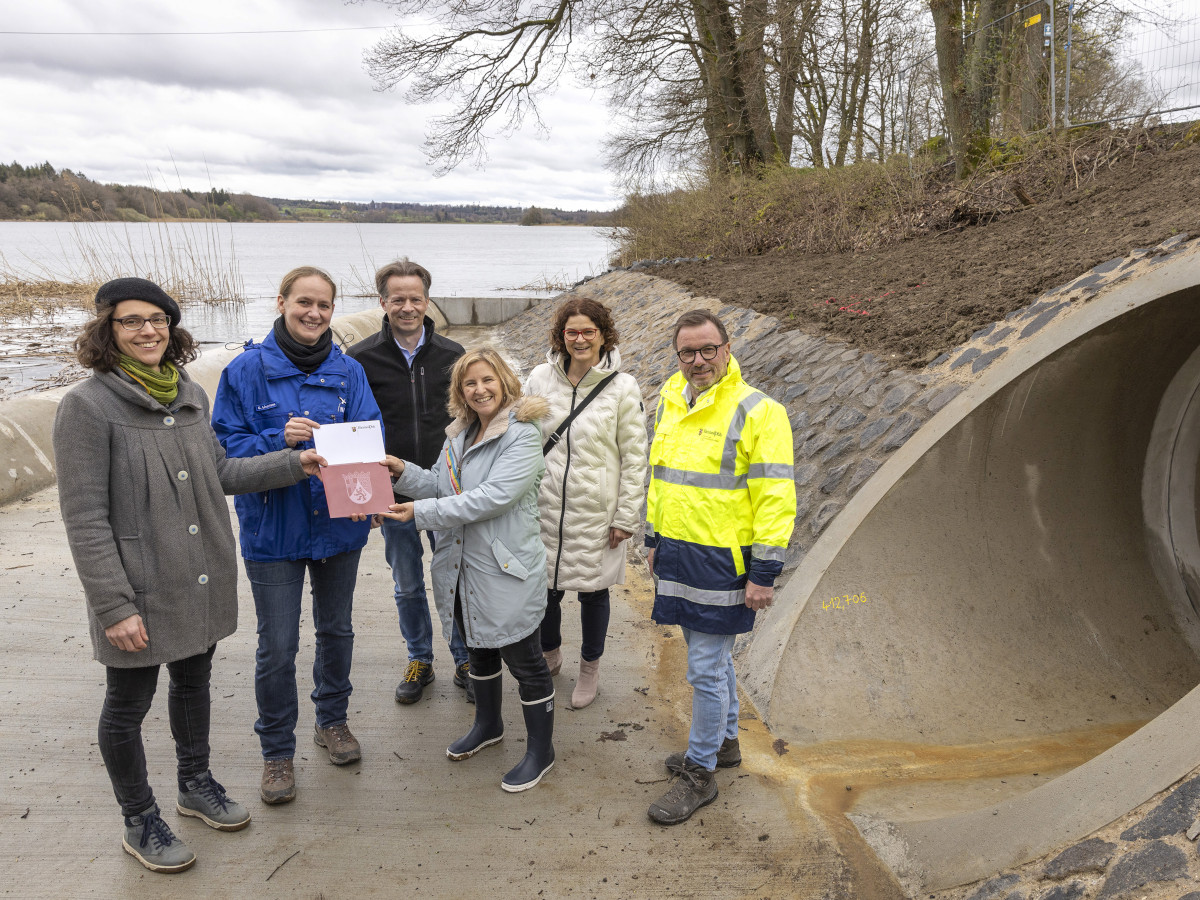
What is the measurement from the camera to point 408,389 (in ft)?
12.9

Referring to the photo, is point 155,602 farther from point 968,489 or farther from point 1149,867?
point 968,489

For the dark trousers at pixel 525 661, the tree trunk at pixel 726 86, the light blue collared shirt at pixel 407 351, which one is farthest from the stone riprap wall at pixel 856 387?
the tree trunk at pixel 726 86

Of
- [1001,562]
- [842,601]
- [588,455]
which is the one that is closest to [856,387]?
[1001,562]

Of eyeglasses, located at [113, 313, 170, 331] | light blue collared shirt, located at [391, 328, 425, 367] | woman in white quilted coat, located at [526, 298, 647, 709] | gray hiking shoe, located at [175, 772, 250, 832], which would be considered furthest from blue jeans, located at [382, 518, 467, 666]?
eyeglasses, located at [113, 313, 170, 331]

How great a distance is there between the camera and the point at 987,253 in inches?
269

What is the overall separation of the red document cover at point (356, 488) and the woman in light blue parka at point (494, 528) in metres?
0.08

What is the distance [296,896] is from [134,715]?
824 mm

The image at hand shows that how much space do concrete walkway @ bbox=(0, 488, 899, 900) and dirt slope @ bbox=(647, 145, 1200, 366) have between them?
302cm

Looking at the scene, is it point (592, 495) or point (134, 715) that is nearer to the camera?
point (134, 715)

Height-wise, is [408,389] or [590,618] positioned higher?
[408,389]

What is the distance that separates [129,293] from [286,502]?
929 millimetres

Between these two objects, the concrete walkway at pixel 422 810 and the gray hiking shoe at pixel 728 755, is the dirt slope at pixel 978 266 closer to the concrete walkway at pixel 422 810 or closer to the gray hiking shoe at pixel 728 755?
the gray hiking shoe at pixel 728 755

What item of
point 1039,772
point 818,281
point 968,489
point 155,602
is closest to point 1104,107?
point 818,281

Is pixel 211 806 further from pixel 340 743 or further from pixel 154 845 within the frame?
pixel 340 743
